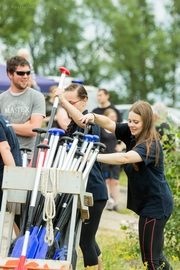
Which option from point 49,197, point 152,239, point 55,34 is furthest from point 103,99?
point 55,34

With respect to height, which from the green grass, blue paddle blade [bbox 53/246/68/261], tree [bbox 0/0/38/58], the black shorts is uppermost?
tree [bbox 0/0/38/58]

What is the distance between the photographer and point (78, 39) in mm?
41500

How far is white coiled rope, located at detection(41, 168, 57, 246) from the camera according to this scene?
4195 millimetres

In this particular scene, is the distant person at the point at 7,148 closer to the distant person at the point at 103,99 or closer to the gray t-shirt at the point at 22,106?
the gray t-shirt at the point at 22,106

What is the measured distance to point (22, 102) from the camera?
6.40 m

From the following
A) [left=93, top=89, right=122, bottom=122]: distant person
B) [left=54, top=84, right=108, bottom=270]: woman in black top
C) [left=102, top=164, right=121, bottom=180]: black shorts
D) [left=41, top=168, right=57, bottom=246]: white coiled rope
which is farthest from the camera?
[left=102, top=164, right=121, bottom=180]: black shorts

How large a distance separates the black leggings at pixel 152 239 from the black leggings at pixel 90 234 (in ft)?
1.39

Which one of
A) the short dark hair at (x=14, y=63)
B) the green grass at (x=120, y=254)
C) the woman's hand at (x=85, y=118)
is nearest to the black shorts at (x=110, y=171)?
the green grass at (x=120, y=254)

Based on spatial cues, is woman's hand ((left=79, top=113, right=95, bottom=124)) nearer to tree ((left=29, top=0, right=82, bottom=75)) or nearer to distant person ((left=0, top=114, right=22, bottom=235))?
distant person ((left=0, top=114, right=22, bottom=235))

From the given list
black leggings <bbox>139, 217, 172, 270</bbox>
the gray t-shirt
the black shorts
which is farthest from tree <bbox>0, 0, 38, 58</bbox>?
black leggings <bbox>139, 217, 172, 270</bbox>

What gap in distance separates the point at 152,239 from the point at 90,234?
1.91ft

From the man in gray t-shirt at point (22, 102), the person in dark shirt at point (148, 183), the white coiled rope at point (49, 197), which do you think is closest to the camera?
the white coiled rope at point (49, 197)

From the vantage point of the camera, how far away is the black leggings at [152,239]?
16.7 feet

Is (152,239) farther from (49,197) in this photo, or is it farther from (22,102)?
(22,102)
